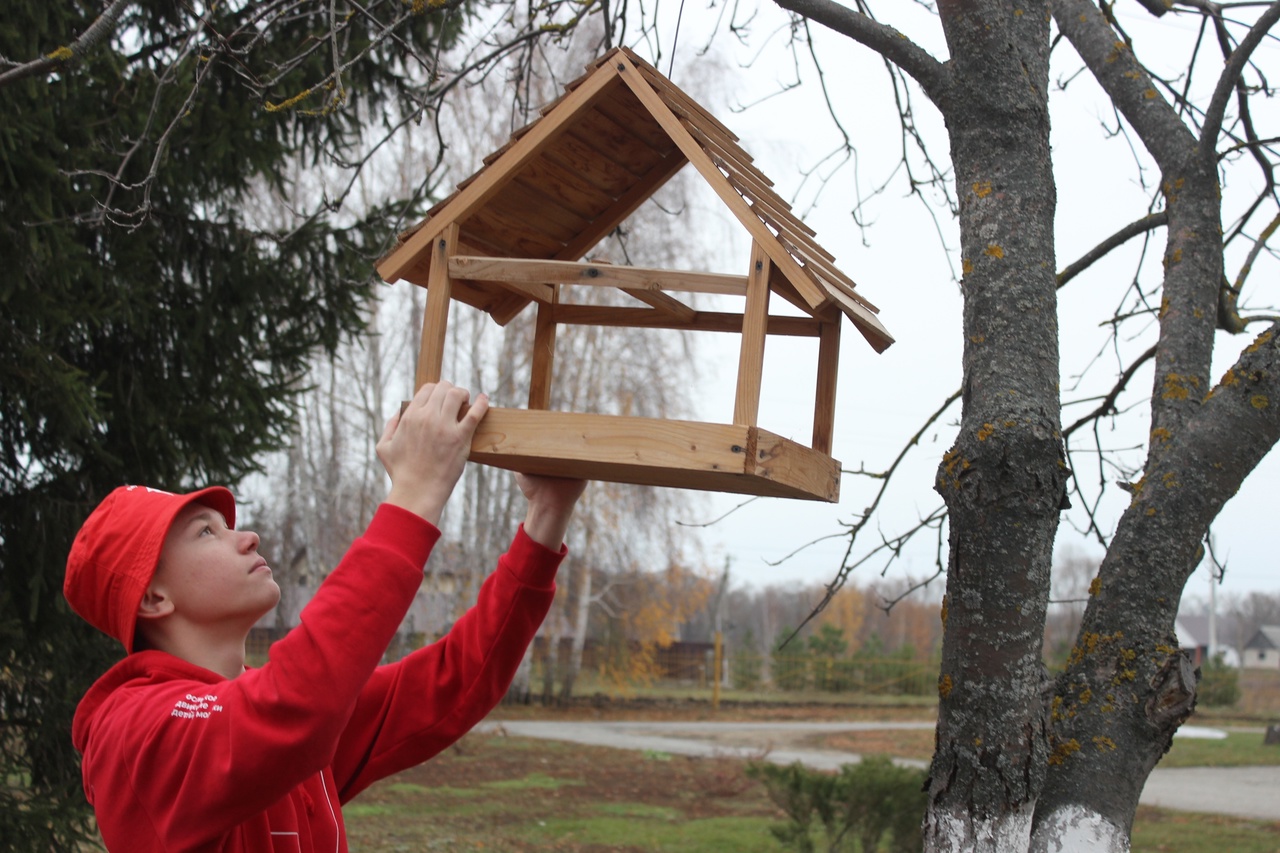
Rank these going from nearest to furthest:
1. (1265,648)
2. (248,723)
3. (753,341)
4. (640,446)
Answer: (248,723) → (640,446) → (753,341) → (1265,648)

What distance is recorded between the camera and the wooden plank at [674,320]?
7.71 feet

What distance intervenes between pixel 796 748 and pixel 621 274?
49.0 ft

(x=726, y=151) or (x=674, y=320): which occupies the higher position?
(x=726, y=151)

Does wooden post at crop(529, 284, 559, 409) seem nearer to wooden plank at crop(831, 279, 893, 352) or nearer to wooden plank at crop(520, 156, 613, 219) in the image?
wooden plank at crop(520, 156, 613, 219)

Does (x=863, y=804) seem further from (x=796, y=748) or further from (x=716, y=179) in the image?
(x=796, y=748)

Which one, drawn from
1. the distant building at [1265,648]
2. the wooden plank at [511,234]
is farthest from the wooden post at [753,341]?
the distant building at [1265,648]

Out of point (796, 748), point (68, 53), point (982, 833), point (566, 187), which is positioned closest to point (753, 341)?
point (566, 187)

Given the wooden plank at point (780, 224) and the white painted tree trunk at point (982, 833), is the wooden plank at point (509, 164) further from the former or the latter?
the white painted tree trunk at point (982, 833)

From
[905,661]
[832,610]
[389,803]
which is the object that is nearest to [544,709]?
[389,803]

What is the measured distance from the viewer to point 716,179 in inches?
77.3

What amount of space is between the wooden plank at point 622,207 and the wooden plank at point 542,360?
144mm

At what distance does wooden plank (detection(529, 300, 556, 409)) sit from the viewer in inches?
96.0

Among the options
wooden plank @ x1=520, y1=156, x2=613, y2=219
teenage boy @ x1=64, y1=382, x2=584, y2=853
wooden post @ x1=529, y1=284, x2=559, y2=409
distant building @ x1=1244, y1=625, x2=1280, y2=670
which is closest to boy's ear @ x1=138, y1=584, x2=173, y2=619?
teenage boy @ x1=64, y1=382, x2=584, y2=853

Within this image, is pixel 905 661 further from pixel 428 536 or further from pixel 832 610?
pixel 428 536
